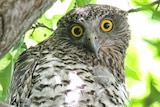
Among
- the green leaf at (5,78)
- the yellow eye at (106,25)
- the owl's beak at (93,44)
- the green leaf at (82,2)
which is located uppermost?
the green leaf at (82,2)

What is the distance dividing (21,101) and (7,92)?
51 centimetres

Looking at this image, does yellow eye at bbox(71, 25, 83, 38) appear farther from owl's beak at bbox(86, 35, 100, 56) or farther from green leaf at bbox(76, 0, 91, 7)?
green leaf at bbox(76, 0, 91, 7)

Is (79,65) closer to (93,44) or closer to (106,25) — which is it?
(93,44)

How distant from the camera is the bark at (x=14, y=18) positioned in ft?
5.44

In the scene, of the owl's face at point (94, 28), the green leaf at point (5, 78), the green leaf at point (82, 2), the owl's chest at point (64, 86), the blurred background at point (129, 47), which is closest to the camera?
the owl's chest at point (64, 86)

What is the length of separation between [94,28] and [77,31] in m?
0.17

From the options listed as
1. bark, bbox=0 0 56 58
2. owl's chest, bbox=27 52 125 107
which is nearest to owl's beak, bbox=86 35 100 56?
owl's chest, bbox=27 52 125 107

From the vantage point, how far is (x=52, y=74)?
3.11 meters

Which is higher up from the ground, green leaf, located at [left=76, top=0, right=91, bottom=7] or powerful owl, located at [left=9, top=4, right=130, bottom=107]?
green leaf, located at [left=76, top=0, right=91, bottom=7]

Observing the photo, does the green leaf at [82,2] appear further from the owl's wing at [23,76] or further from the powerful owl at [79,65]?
the owl's wing at [23,76]

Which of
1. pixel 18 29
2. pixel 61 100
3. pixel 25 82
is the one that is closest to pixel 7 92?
pixel 25 82

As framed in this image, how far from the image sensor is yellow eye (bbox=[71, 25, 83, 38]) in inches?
145

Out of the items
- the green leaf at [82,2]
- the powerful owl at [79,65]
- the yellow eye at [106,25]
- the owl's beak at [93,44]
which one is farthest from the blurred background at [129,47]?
the owl's beak at [93,44]

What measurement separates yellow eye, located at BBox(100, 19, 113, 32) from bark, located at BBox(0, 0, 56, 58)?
1.99m
